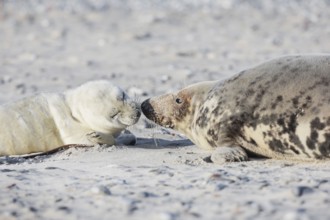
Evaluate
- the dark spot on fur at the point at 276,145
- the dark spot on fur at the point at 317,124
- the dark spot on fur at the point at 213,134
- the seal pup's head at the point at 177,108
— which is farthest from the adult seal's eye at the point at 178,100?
the dark spot on fur at the point at 317,124

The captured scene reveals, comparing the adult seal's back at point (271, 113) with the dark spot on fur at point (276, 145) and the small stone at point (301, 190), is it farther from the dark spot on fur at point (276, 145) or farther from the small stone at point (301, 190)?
the small stone at point (301, 190)

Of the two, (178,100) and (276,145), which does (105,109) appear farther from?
(276,145)

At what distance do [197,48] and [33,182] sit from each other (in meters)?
6.88

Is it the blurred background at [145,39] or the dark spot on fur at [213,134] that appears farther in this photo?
the blurred background at [145,39]

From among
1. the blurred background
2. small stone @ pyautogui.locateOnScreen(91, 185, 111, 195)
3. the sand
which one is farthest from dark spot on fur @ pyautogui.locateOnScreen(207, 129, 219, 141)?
the blurred background

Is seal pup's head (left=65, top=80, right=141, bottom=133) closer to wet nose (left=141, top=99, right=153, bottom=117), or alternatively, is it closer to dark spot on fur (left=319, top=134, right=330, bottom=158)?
wet nose (left=141, top=99, right=153, bottom=117)

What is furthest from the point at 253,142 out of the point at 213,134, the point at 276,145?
the point at 213,134

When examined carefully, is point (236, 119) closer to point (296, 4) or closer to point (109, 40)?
point (109, 40)

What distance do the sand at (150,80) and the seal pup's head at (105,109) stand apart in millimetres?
158

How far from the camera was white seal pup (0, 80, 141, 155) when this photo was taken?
17.1 ft

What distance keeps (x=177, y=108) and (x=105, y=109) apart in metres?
0.49

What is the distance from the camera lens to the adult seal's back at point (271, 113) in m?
4.50

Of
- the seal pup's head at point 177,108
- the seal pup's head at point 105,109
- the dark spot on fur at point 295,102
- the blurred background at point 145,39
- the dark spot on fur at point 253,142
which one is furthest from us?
the blurred background at point 145,39

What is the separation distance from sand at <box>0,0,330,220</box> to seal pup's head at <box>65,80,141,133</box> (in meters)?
0.16
